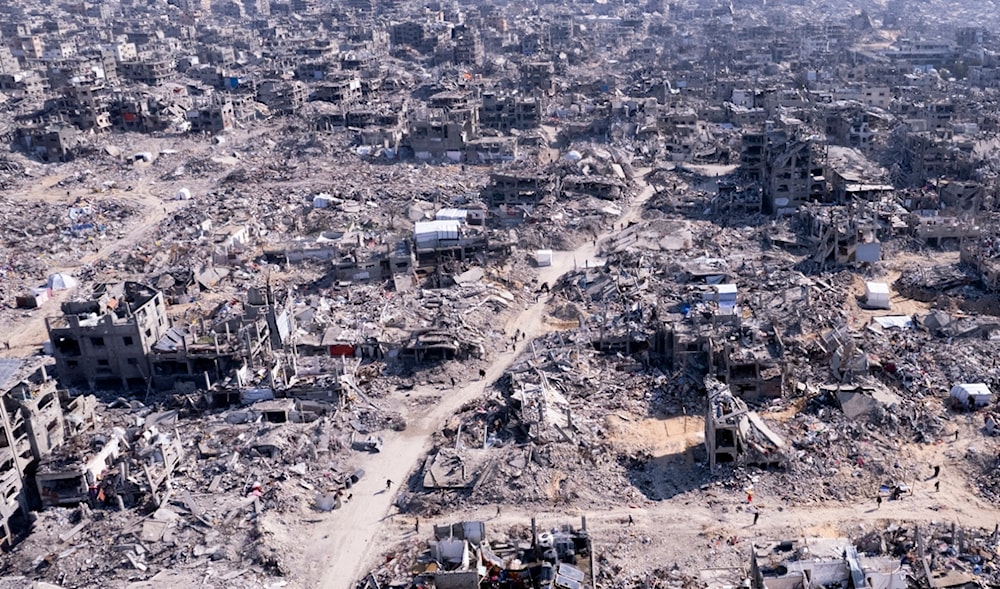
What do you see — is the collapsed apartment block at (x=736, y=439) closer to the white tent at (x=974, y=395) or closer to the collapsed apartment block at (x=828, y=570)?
the collapsed apartment block at (x=828, y=570)

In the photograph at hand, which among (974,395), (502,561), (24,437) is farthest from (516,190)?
(502,561)

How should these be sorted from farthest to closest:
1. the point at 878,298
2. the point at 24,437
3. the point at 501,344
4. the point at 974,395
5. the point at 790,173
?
1. the point at 790,173
2. the point at 878,298
3. the point at 501,344
4. the point at 974,395
5. the point at 24,437

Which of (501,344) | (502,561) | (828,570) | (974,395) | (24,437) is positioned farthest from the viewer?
(501,344)

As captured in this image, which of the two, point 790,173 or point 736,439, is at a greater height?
point 790,173

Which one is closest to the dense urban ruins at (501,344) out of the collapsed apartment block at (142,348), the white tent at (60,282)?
the collapsed apartment block at (142,348)

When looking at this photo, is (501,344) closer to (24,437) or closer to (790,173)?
(24,437)

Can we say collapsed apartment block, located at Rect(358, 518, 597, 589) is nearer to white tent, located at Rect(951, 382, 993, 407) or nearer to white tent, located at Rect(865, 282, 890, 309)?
white tent, located at Rect(951, 382, 993, 407)
